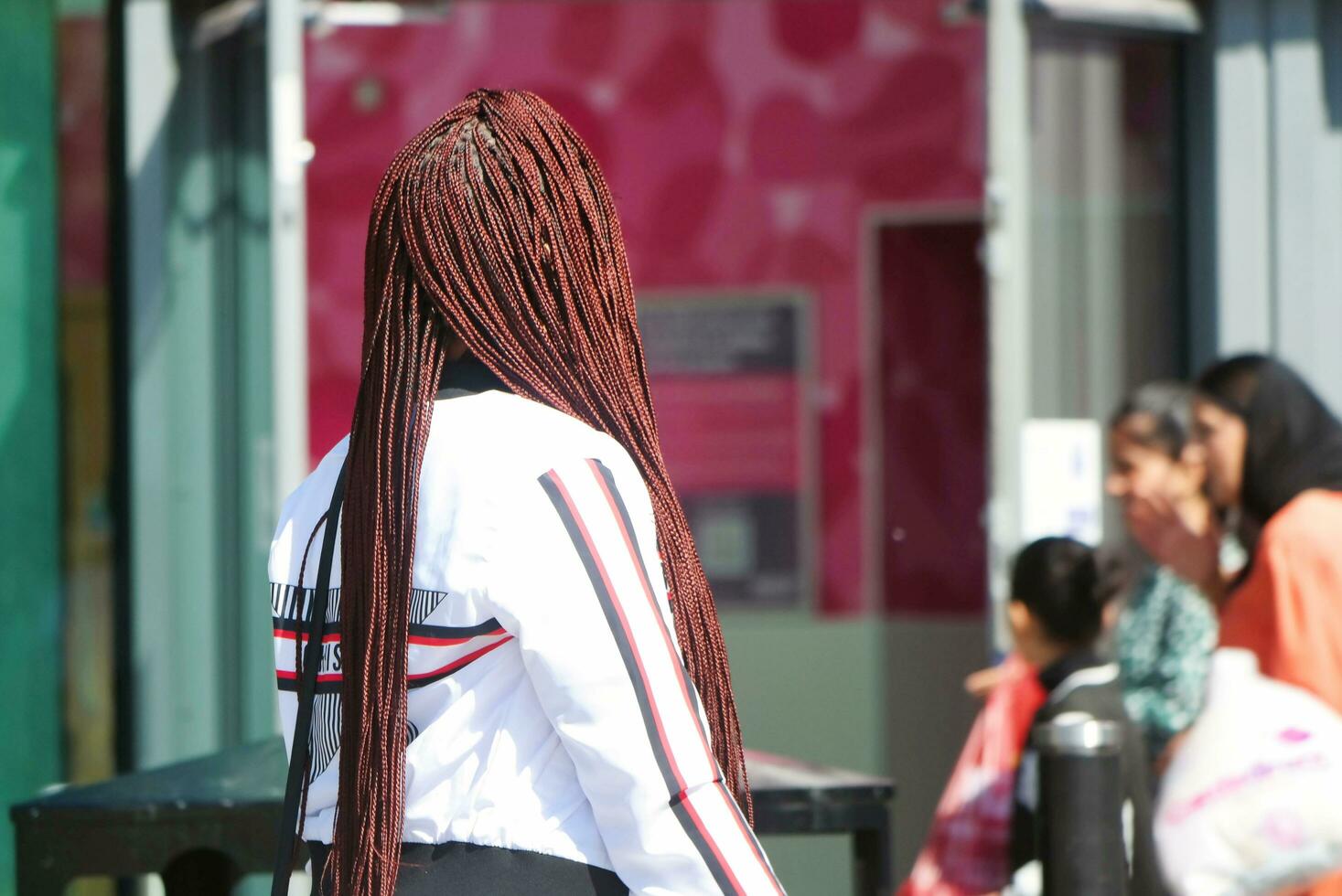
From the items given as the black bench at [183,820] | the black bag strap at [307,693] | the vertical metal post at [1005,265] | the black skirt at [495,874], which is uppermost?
the vertical metal post at [1005,265]

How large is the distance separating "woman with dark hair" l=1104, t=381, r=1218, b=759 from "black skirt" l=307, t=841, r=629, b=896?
7.08ft

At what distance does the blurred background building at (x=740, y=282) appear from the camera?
13.2 feet

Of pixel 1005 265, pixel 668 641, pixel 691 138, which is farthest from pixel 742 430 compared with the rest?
pixel 668 641

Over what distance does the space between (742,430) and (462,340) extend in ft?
13.0

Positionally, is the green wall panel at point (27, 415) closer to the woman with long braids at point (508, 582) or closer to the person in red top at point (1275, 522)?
the person in red top at point (1275, 522)

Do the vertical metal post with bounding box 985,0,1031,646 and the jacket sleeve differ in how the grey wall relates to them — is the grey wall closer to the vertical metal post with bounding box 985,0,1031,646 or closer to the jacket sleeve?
the vertical metal post with bounding box 985,0,1031,646

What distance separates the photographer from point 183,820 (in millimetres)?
2314

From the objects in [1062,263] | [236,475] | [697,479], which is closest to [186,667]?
[236,475]

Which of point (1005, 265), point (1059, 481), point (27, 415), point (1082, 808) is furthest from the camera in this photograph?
point (27, 415)

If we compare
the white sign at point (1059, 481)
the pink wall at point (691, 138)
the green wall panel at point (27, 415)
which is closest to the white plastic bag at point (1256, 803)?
the white sign at point (1059, 481)

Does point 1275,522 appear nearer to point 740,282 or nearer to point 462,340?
point 462,340

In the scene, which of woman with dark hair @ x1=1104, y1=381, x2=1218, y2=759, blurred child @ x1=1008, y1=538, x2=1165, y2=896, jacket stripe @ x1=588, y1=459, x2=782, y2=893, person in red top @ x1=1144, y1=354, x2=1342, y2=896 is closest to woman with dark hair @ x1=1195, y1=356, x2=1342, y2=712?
person in red top @ x1=1144, y1=354, x2=1342, y2=896

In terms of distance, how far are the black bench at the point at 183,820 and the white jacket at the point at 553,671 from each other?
3.47ft

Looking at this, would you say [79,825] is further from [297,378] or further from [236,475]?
[236,475]
